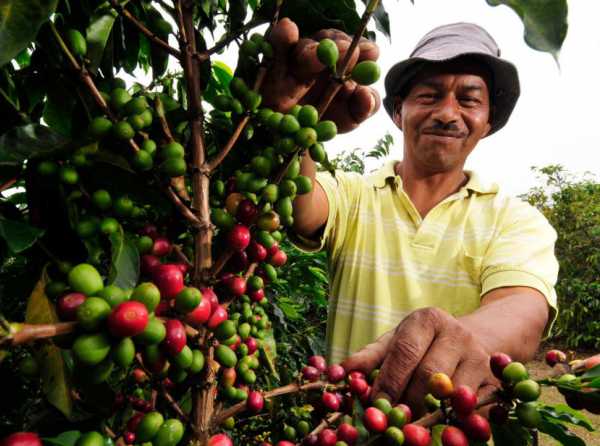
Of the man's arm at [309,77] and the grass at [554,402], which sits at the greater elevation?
the man's arm at [309,77]

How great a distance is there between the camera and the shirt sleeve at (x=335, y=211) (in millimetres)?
2219

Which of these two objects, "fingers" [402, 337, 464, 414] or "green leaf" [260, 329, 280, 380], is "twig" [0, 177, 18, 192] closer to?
"fingers" [402, 337, 464, 414]

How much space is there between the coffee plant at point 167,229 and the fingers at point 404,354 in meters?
0.05

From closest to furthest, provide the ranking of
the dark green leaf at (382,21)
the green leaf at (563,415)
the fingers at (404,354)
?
the green leaf at (563,415), the fingers at (404,354), the dark green leaf at (382,21)

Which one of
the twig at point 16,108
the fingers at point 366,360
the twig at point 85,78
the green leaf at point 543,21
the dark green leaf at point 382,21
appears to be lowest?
the fingers at point 366,360

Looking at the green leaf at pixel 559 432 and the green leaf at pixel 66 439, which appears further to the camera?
the green leaf at pixel 559 432

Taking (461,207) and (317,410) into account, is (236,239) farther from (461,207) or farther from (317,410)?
(461,207)

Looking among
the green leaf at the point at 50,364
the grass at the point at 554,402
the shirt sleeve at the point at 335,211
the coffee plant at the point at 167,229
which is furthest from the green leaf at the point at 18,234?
the grass at the point at 554,402

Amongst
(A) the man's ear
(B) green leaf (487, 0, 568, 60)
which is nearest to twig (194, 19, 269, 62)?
(B) green leaf (487, 0, 568, 60)

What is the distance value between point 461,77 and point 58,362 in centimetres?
228

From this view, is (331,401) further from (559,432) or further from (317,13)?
(317,13)

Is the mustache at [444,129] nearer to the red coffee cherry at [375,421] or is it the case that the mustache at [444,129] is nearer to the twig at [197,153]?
the twig at [197,153]

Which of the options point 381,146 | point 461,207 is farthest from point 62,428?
point 381,146

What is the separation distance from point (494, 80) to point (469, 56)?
0.31 meters
